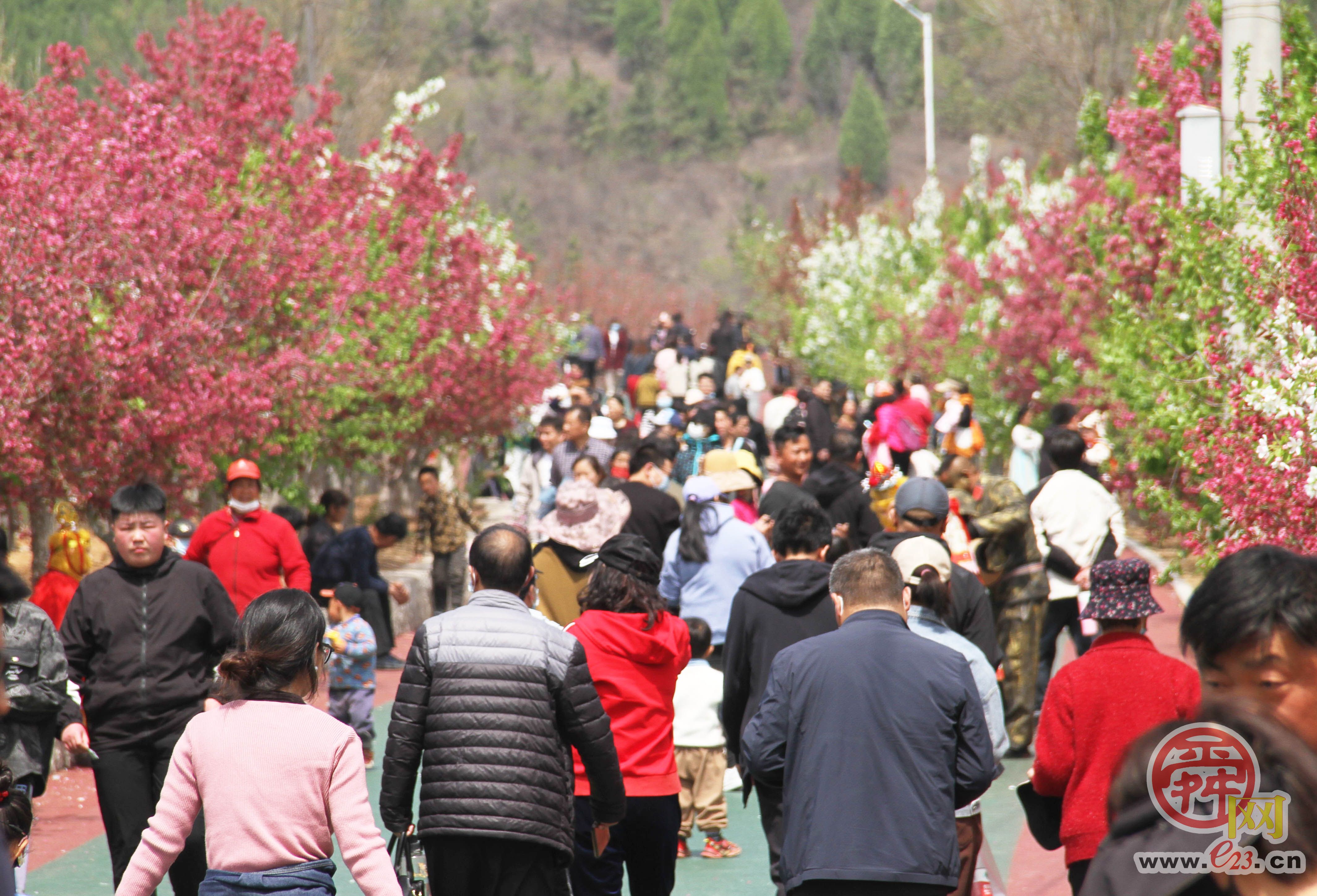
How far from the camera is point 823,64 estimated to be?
328 ft

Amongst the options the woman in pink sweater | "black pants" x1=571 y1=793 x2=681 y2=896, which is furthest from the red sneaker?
the woman in pink sweater

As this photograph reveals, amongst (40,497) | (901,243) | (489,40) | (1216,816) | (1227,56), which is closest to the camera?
(1216,816)

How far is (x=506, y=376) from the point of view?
57.4 ft

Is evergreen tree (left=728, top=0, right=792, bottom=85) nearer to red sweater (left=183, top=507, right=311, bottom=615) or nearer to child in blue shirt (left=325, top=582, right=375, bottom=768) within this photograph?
child in blue shirt (left=325, top=582, right=375, bottom=768)

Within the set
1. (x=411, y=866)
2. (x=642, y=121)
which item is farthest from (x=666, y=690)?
(x=642, y=121)

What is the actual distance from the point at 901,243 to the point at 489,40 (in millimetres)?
73861

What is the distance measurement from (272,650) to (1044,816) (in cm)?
242

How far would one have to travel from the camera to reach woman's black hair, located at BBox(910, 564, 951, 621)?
229 inches

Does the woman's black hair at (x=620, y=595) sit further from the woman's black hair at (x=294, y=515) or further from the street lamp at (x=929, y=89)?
the street lamp at (x=929, y=89)

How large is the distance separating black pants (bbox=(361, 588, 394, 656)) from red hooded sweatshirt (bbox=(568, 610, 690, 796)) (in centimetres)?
548

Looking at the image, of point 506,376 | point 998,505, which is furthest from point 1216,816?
point 506,376

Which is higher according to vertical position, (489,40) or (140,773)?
(489,40)

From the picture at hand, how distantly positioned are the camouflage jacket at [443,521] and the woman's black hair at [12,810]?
8788 millimetres

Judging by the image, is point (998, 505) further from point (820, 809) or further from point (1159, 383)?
point (820, 809)
